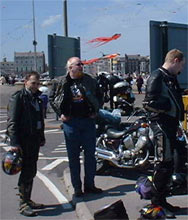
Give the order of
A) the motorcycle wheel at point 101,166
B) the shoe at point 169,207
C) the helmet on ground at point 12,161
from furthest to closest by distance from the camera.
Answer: the motorcycle wheel at point 101,166
the helmet on ground at point 12,161
the shoe at point 169,207

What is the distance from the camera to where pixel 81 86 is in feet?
19.5

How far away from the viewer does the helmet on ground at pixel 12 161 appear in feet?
17.4

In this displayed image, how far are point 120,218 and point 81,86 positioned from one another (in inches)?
76.8

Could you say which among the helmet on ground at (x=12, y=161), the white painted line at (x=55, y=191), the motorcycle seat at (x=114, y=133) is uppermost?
the motorcycle seat at (x=114, y=133)

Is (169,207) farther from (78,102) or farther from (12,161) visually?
(12,161)

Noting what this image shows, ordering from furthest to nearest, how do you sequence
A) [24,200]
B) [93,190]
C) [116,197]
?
[93,190]
[116,197]
[24,200]

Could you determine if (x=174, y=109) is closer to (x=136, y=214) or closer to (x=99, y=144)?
(x=136, y=214)

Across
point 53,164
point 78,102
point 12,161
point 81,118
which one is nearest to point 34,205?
point 12,161

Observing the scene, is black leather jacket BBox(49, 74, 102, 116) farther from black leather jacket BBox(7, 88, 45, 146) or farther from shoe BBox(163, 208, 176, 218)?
shoe BBox(163, 208, 176, 218)

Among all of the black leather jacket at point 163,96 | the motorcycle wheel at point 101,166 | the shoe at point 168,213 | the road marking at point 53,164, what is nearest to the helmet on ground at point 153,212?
the shoe at point 168,213

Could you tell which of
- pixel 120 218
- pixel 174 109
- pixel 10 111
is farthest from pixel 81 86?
pixel 120 218

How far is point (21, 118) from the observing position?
5.53 metres

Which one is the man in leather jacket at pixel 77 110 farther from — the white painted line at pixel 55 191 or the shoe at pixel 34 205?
the shoe at pixel 34 205

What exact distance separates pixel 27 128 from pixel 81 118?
0.84m
